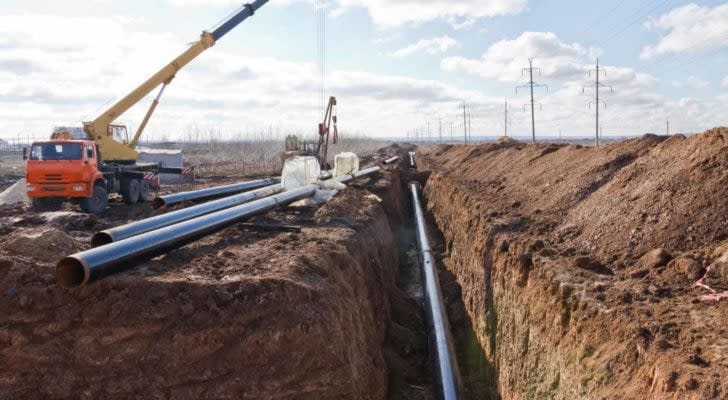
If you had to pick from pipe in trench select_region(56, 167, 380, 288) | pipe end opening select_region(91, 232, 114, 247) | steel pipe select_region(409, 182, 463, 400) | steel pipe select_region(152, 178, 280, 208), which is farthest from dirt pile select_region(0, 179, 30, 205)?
steel pipe select_region(409, 182, 463, 400)

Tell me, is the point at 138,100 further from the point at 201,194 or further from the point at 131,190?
the point at 201,194

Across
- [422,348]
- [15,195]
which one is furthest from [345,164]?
[422,348]

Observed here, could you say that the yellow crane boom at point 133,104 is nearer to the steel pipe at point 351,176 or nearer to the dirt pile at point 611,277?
the steel pipe at point 351,176

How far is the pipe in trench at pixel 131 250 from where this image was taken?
5488 millimetres

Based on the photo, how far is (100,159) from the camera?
16.6 metres

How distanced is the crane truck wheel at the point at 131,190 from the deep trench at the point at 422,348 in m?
9.66

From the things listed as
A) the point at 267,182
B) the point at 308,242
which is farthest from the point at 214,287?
the point at 267,182

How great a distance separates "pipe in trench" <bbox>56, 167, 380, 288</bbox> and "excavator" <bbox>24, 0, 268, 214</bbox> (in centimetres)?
780

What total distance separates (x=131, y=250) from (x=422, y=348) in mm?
5397

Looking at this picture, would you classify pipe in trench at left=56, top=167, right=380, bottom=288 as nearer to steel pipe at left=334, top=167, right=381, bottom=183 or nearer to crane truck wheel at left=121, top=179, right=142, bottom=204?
steel pipe at left=334, top=167, right=381, bottom=183

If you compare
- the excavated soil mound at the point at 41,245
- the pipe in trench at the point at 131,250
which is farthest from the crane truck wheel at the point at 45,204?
the excavated soil mound at the point at 41,245

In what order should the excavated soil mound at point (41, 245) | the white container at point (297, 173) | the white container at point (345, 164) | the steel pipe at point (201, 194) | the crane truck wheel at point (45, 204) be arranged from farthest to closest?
1. the white container at point (345, 164)
2. the white container at point (297, 173)
3. the crane truck wheel at point (45, 204)
4. the steel pipe at point (201, 194)
5. the excavated soil mound at point (41, 245)

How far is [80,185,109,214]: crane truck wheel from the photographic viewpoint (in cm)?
1548

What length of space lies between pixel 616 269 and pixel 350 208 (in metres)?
7.29
